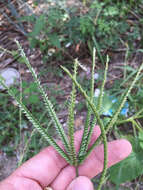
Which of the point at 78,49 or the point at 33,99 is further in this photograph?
the point at 78,49

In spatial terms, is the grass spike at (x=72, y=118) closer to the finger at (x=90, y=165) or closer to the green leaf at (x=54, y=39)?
the finger at (x=90, y=165)

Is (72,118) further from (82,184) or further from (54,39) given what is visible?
(54,39)

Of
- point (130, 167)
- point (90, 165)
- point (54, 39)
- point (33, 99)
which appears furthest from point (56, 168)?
point (54, 39)

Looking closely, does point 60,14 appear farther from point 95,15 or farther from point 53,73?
point 53,73

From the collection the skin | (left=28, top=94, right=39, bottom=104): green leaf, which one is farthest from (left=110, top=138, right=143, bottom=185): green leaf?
(left=28, top=94, right=39, bottom=104): green leaf

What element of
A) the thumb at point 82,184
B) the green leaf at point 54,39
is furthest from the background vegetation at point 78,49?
the thumb at point 82,184

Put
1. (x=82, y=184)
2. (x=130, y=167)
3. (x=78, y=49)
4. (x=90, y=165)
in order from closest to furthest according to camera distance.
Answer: (x=82, y=184)
(x=90, y=165)
(x=130, y=167)
(x=78, y=49)

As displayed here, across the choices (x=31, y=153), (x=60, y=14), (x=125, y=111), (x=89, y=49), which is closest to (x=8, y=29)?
(x=60, y=14)
